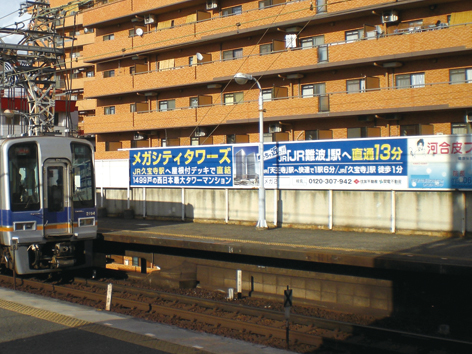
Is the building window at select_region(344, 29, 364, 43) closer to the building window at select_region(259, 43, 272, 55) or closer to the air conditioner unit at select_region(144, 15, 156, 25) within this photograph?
the building window at select_region(259, 43, 272, 55)

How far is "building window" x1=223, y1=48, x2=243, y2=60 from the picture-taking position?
26344 millimetres

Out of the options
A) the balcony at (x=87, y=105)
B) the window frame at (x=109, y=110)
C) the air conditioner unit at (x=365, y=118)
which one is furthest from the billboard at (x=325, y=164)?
the balcony at (x=87, y=105)

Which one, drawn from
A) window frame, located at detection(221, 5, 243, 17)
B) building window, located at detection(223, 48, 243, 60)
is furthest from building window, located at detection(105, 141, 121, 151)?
window frame, located at detection(221, 5, 243, 17)

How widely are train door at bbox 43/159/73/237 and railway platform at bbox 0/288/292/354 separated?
2.61 meters

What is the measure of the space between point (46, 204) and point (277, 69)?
1488cm

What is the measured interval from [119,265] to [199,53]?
13.7 metres

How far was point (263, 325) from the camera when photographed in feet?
28.8

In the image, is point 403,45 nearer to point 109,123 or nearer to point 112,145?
point 109,123

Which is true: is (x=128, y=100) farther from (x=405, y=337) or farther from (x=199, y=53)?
(x=405, y=337)

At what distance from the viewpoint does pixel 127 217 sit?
19562 mm

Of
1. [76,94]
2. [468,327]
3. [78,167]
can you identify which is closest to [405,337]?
[468,327]

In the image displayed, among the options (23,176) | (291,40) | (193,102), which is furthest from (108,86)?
(23,176)

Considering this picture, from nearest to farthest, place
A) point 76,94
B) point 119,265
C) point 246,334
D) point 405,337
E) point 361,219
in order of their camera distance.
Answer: point 405,337
point 246,334
point 361,219
point 119,265
point 76,94

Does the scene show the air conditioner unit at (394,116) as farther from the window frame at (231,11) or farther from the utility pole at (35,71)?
the utility pole at (35,71)
